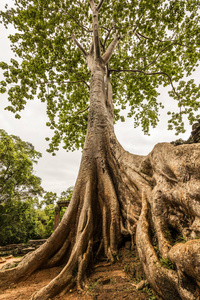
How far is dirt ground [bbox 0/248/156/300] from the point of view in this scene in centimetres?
169

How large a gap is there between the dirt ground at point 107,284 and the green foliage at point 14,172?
11.3 m

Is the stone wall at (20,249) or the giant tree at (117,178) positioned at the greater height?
the giant tree at (117,178)

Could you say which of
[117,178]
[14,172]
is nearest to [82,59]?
[117,178]

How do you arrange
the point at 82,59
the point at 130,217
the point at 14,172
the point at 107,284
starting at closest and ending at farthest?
the point at 107,284
the point at 130,217
the point at 82,59
the point at 14,172

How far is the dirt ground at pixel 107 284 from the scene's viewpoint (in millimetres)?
1686

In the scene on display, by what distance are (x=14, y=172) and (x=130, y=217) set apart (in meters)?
12.8

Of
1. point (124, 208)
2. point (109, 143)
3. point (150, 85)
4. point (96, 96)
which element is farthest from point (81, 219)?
point (150, 85)

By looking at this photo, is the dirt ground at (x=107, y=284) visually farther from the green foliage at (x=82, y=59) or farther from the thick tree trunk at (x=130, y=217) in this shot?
the green foliage at (x=82, y=59)

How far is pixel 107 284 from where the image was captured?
6.39 feet

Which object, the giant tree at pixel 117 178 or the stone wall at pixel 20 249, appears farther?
the stone wall at pixel 20 249

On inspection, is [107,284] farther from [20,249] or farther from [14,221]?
[14,221]

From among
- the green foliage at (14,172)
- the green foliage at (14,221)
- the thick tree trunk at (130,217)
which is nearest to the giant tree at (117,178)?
the thick tree trunk at (130,217)

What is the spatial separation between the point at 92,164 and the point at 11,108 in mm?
4838

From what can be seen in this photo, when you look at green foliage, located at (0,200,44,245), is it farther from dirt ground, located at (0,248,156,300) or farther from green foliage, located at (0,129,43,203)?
dirt ground, located at (0,248,156,300)
